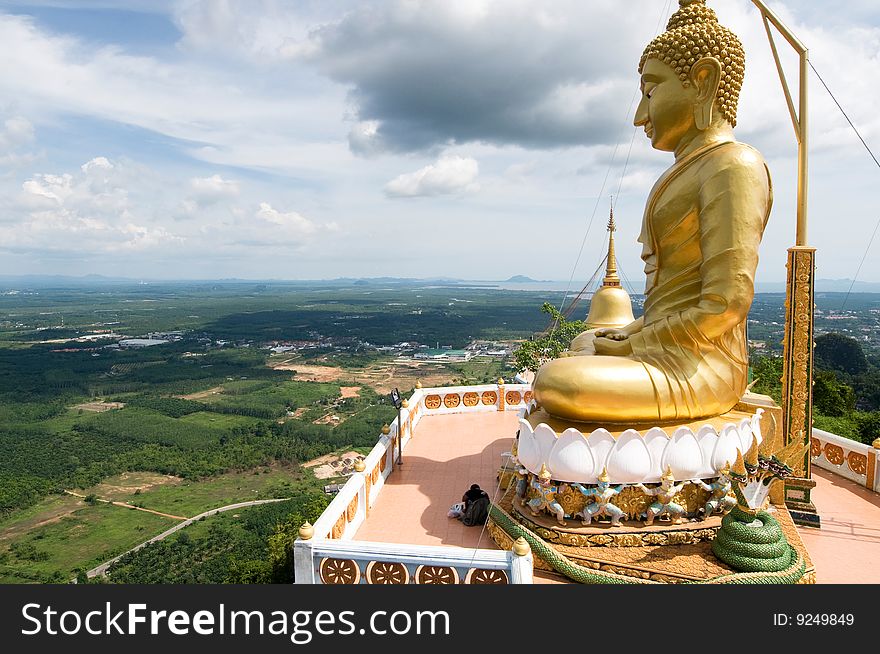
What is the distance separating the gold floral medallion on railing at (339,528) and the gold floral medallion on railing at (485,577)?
214 centimetres

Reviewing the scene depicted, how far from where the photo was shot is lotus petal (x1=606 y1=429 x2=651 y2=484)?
7406 mm

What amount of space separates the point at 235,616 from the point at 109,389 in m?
82.2

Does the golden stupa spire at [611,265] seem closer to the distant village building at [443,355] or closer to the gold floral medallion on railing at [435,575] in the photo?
the gold floral medallion on railing at [435,575]

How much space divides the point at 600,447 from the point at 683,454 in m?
1.16

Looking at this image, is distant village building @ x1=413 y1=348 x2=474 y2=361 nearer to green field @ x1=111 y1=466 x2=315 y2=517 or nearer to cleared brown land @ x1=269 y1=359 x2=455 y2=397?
cleared brown land @ x1=269 y1=359 x2=455 y2=397

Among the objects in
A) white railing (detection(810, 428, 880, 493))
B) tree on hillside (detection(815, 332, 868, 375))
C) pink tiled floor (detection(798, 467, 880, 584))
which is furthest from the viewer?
tree on hillside (detection(815, 332, 868, 375))

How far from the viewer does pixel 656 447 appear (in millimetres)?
7449

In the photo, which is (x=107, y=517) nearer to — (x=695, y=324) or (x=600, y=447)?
(x=600, y=447)

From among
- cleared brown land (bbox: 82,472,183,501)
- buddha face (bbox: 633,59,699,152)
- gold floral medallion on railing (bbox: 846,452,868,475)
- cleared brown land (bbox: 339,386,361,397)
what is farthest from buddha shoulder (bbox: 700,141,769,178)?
cleared brown land (bbox: 339,386,361,397)

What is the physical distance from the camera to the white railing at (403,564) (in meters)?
5.93

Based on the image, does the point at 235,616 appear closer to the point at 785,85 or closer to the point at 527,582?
the point at 527,582

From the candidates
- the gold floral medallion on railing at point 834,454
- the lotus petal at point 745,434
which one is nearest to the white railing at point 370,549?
the lotus petal at point 745,434

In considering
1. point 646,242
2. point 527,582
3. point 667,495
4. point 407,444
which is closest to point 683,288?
point 646,242

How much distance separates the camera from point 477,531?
27.3 feet
